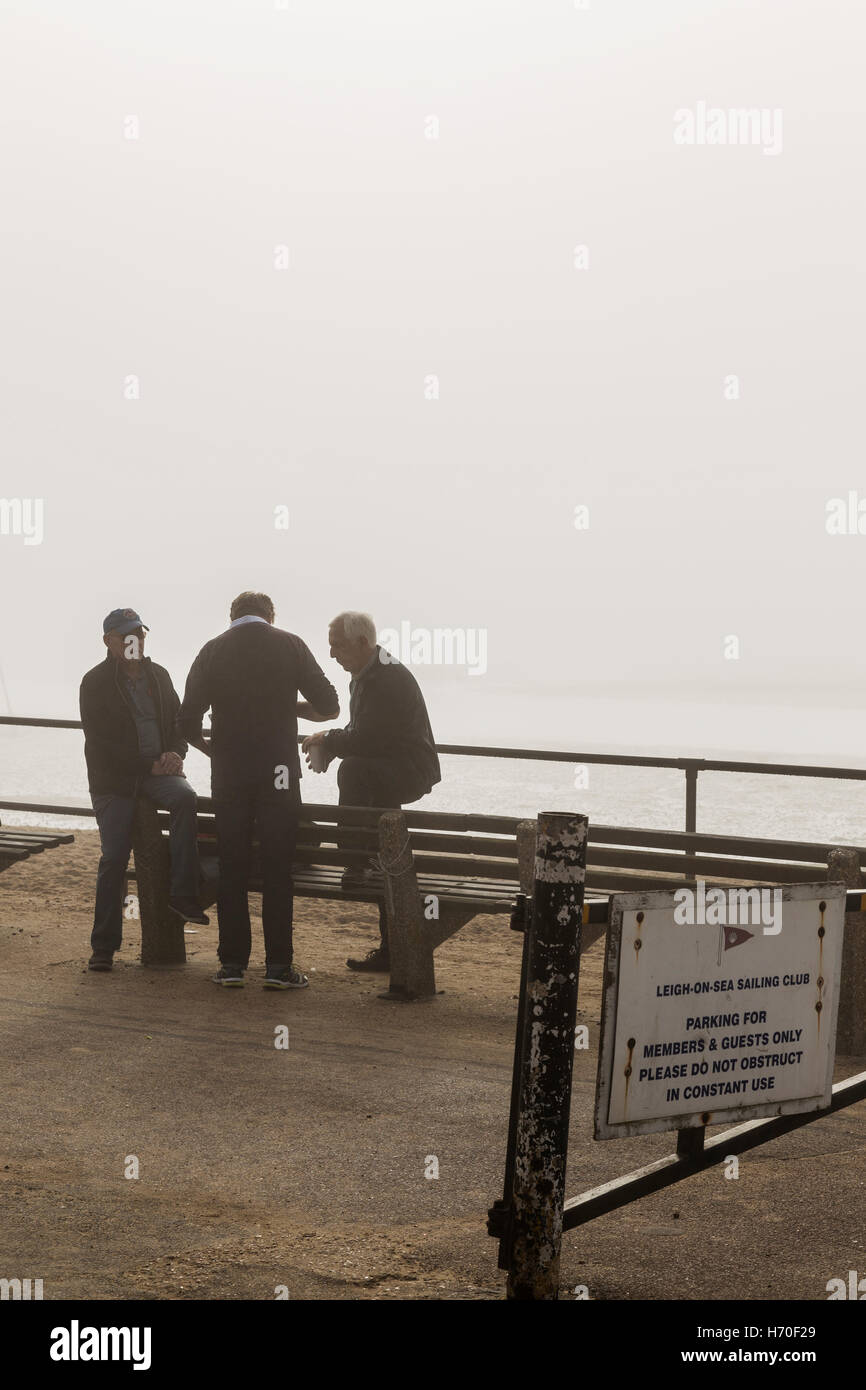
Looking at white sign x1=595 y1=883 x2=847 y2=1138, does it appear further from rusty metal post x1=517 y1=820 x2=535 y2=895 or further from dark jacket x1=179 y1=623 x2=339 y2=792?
dark jacket x1=179 y1=623 x2=339 y2=792

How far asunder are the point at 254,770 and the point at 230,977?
3.39 feet

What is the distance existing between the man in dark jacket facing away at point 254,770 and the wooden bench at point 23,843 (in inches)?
61.5

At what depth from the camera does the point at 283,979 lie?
318 inches

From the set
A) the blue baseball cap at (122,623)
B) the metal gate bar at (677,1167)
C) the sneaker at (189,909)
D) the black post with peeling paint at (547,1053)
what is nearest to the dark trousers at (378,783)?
the sneaker at (189,909)

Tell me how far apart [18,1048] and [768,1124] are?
11.8 ft

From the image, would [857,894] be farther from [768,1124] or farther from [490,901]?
[490,901]

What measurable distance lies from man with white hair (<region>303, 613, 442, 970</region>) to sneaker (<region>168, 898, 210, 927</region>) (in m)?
0.85

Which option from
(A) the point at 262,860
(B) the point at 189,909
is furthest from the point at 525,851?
(B) the point at 189,909

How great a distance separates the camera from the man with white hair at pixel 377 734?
8.61m

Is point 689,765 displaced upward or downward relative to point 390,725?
downward

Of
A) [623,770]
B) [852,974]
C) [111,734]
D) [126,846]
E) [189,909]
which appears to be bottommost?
[623,770]

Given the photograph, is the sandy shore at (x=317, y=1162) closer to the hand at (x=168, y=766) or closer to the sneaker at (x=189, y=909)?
the sneaker at (x=189, y=909)

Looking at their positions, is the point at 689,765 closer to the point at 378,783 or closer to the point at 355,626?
the point at 378,783

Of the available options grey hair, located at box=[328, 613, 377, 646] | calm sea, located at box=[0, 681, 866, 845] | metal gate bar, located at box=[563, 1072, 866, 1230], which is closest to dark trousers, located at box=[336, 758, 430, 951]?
grey hair, located at box=[328, 613, 377, 646]
